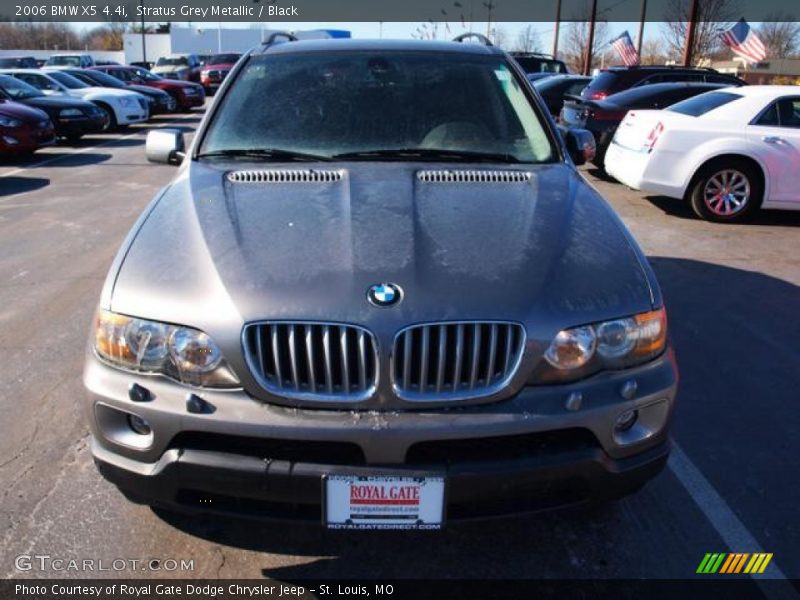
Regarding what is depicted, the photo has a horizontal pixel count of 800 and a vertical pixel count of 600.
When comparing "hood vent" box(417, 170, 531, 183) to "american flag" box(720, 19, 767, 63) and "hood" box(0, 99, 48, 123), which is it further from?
"american flag" box(720, 19, 767, 63)

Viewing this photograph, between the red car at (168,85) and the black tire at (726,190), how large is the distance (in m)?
19.6

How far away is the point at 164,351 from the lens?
2.13 metres

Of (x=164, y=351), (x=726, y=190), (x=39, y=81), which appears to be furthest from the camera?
(x=39, y=81)

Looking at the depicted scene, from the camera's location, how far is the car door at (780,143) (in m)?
7.73

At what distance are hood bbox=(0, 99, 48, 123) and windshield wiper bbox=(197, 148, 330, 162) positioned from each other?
10.5 metres

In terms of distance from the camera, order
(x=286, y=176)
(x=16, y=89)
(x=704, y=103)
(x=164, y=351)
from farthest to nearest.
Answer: (x=16, y=89) < (x=704, y=103) < (x=286, y=176) < (x=164, y=351)

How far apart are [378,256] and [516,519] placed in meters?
0.93

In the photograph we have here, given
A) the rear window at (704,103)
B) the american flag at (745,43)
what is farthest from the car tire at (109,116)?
the american flag at (745,43)

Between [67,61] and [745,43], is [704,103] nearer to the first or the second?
[745,43]

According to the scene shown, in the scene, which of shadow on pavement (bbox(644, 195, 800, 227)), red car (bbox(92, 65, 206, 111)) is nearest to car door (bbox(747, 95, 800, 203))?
shadow on pavement (bbox(644, 195, 800, 227))

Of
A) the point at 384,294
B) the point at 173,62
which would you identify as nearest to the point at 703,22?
the point at 173,62

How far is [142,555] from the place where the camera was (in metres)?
2.49

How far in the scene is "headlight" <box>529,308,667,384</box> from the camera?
2.11 meters

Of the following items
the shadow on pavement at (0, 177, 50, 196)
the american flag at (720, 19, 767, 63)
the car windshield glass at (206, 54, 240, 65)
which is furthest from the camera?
the car windshield glass at (206, 54, 240, 65)
